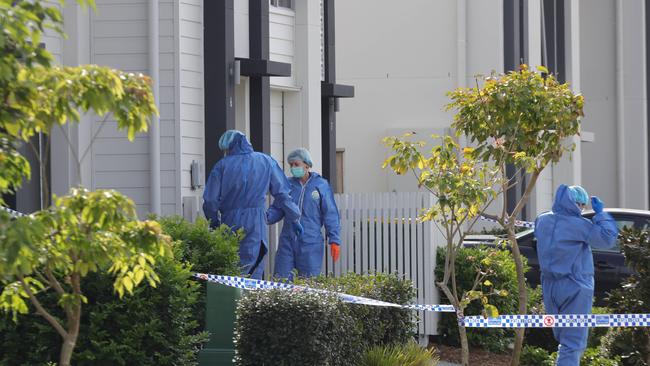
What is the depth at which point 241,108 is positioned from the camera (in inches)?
607

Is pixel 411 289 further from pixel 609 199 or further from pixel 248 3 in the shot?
pixel 609 199

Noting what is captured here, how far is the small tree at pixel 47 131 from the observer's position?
5172 mm

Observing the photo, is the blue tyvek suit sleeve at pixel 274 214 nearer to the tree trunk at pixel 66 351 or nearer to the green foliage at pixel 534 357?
the green foliage at pixel 534 357

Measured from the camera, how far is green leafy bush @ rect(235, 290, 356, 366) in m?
9.34

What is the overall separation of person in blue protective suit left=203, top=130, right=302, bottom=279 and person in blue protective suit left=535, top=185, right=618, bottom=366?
2918 mm

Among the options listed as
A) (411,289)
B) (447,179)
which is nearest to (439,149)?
(447,179)

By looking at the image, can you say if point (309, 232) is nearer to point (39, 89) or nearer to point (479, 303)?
point (479, 303)

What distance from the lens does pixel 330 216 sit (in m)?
14.5

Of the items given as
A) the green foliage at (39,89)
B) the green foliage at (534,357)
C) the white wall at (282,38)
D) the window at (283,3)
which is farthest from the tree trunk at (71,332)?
the window at (283,3)

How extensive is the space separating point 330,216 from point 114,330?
559cm

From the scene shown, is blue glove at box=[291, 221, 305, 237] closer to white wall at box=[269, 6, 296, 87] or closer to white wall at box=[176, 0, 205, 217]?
white wall at box=[176, 0, 205, 217]

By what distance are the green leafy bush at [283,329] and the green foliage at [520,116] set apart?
7.71 ft

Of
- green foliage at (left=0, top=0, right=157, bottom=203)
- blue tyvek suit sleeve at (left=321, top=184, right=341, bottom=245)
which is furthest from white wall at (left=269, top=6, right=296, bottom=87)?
green foliage at (left=0, top=0, right=157, bottom=203)

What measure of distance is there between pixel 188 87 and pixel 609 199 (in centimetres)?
1782
